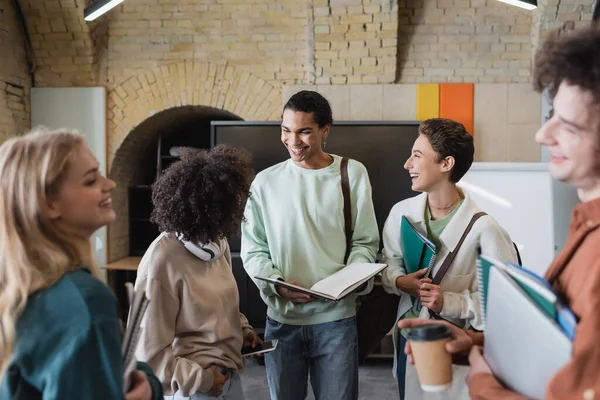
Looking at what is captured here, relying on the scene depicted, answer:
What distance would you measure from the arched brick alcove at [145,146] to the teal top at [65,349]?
15.6ft

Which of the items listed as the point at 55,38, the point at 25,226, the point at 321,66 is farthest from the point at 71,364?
the point at 55,38

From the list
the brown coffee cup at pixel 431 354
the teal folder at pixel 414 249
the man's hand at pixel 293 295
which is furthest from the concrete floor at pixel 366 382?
the brown coffee cup at pixel 431 354

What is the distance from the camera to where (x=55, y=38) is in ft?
17.6

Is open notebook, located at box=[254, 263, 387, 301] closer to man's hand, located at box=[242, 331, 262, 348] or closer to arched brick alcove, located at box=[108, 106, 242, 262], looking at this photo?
man's hand, located at box=[242, 331, 262, 348]

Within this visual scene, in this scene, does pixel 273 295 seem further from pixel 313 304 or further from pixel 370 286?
pixel 370 286

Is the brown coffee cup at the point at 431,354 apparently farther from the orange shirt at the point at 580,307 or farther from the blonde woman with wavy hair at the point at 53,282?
the blonde woman with wavy hair at the point at 53,282

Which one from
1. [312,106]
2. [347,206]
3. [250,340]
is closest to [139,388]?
[250,340]

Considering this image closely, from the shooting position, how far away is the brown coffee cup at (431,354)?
3.51ft

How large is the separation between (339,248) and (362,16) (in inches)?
140

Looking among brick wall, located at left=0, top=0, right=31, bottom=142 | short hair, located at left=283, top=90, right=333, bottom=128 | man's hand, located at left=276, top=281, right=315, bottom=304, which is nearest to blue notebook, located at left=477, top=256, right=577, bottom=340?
man's hand, located at left=276, top=281, right=315, bottom=304

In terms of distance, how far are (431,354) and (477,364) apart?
124 mm

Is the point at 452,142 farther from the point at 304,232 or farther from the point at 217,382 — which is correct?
the point at 217,382

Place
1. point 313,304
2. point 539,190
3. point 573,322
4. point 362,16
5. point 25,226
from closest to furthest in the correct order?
1. point 573,322
2. point 25,226
3. point 313,304
4. point 539,190
5. point 362,16

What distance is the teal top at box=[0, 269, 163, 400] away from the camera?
3.08 ft
